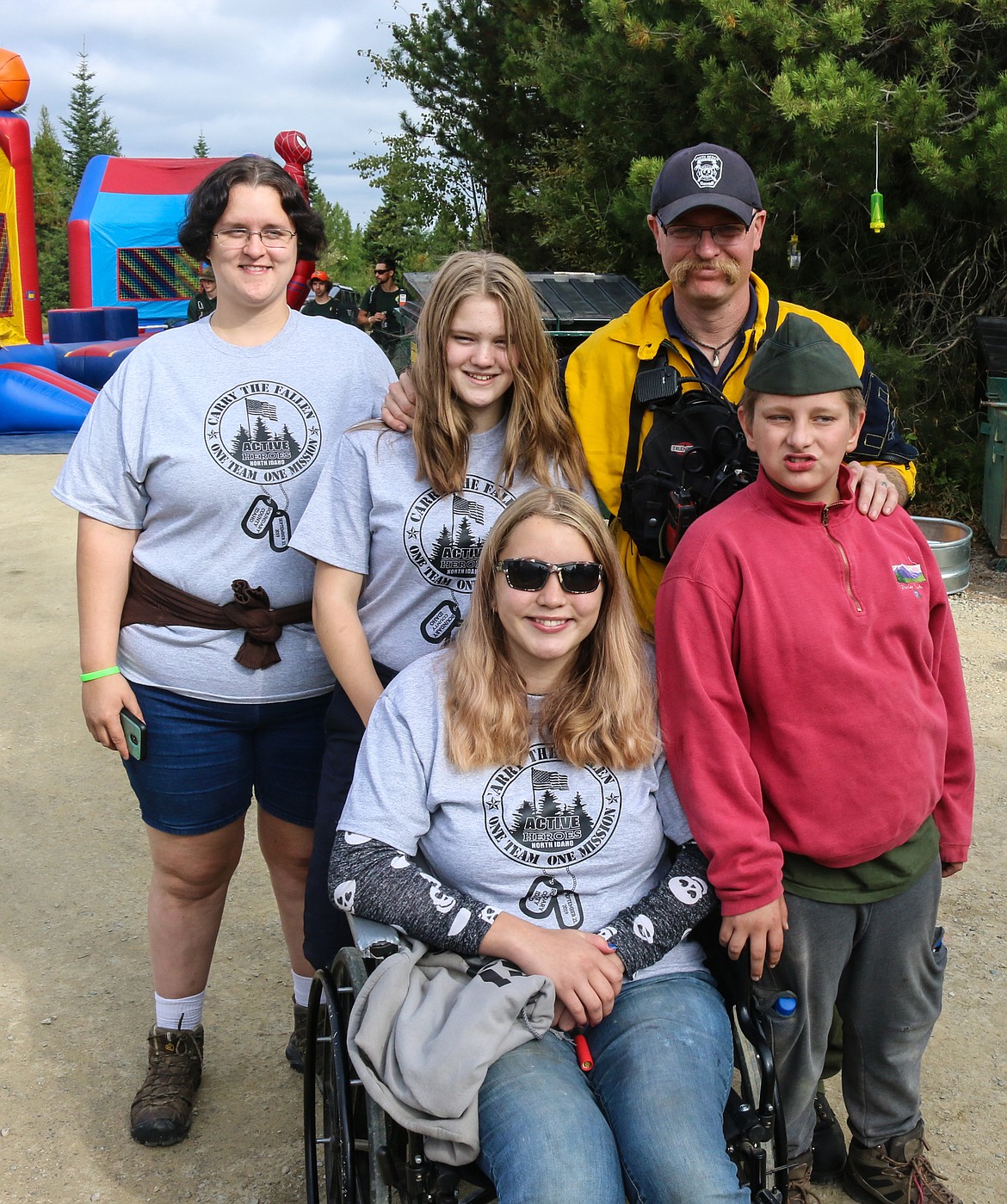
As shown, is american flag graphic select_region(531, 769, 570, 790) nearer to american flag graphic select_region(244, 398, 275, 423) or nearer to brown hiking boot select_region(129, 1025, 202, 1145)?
american flag graphic select_region(244, 398, 275, 423)

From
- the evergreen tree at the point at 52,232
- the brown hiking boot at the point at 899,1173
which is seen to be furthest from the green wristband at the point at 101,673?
the evergreen tree at the point at 52,232

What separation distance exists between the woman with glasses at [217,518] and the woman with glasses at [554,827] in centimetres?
48

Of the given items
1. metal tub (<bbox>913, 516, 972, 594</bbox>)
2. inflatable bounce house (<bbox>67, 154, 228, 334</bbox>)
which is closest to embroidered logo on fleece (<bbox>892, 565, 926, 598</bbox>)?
metal tub (<bbox>913, 516, 972, 594</bbox>)

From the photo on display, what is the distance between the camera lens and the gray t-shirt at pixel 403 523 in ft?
7.43

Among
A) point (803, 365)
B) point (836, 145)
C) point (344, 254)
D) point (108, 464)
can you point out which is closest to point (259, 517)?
point (108, 464)

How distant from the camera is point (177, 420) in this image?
236 centimetres

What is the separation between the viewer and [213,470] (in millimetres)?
2352

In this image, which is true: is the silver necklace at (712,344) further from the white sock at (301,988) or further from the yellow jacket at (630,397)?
the white sock at (301,988)

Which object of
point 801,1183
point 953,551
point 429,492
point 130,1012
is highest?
point 429,492

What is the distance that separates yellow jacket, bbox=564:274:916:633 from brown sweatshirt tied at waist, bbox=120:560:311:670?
688 mm

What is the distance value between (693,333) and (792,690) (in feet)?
2.92

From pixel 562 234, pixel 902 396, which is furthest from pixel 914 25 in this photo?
pixel 562 234

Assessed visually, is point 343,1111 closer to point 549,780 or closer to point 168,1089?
point 549,780

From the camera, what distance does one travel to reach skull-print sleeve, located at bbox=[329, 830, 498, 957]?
1936 mm
